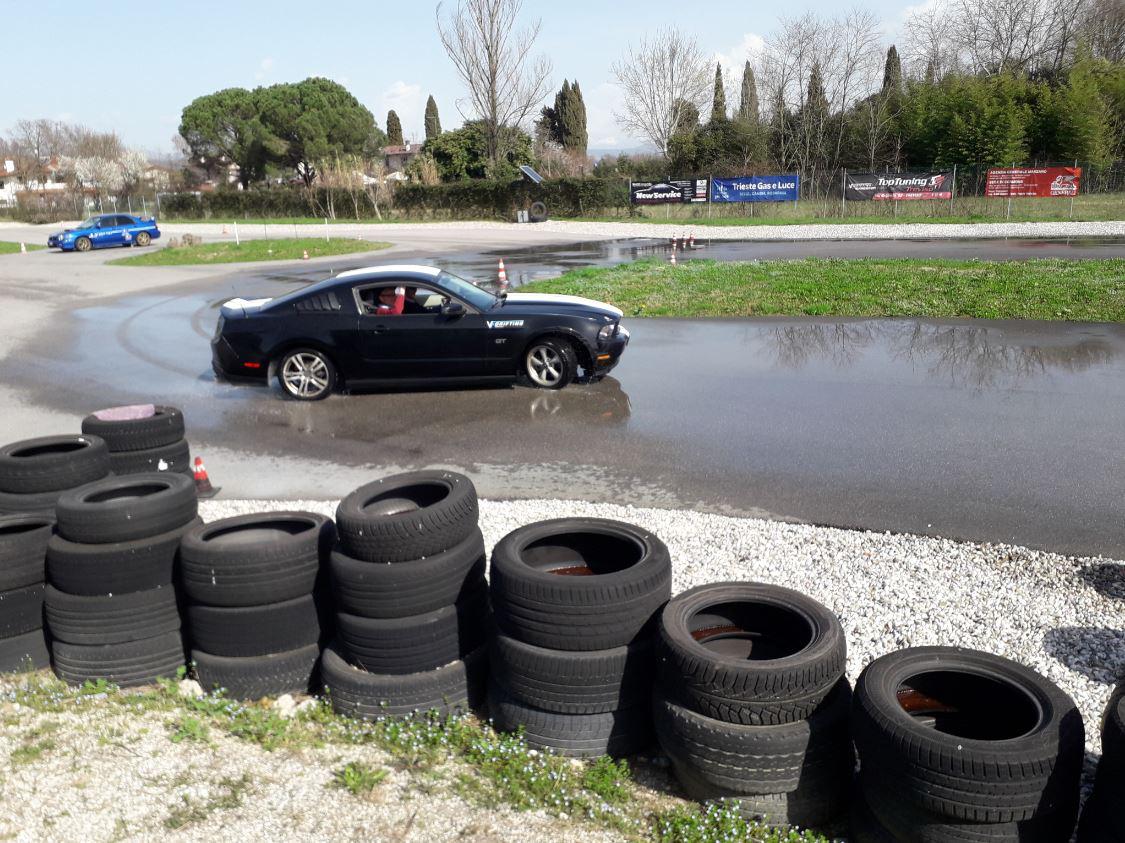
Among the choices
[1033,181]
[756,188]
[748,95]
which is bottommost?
[1033,181]

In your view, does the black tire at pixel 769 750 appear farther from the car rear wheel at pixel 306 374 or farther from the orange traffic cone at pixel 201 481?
the car rear wheel at pixel 306 374

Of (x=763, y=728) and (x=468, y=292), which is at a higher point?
(x=468, y=292)

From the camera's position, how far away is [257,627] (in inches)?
182

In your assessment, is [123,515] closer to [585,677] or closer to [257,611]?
[257,611]

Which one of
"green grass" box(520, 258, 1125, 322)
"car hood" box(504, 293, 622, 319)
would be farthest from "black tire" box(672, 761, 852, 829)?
"green grass" box(520, 258, 1125, 322)

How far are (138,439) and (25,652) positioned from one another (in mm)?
2209

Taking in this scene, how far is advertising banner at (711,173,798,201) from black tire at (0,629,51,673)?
126 feet

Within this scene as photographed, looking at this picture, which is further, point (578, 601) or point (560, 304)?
point (560, 304)

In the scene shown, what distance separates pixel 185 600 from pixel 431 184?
159 feet

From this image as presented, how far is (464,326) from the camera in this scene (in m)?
10.6

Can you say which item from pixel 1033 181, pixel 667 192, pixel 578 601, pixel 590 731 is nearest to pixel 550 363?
pixel 578 601

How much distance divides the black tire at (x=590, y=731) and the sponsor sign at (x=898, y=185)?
37.5 meters

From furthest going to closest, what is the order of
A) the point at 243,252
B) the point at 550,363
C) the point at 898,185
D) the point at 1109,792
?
1. the point at 898,185
2. the point at 243,252
3. the point at 550,363
4. the point at 1109,792

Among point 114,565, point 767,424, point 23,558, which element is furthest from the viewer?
point 767,424
